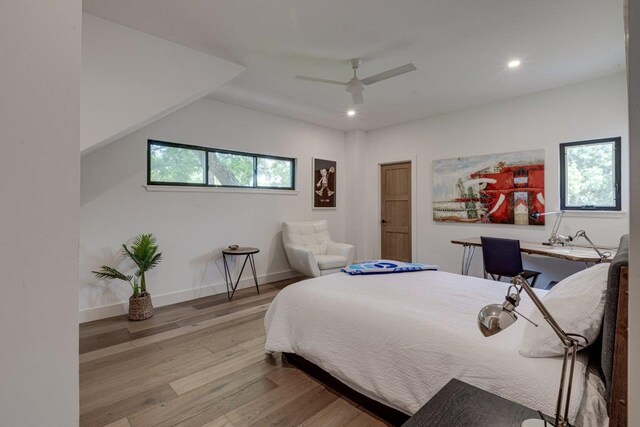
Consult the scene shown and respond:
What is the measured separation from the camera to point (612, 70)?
319 centimetres

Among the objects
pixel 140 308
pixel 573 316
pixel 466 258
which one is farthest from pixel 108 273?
pixel 466 258

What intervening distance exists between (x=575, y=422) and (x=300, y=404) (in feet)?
4.42

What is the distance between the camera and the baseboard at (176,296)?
3119 millimetres

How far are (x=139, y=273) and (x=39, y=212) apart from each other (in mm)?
3021

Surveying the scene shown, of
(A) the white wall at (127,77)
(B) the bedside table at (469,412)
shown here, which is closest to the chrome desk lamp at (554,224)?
(B) the bedside table at (469,412)

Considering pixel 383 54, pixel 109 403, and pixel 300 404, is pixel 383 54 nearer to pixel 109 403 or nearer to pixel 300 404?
pixel 300 404

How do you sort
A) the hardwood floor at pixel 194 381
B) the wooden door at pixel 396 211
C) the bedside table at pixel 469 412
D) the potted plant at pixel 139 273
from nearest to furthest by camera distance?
the bedside table at pixel 469 412
the hardwood floor at pixel 194 381
the potted plant at pixel 139 273
the wooden door at pixel 396 211

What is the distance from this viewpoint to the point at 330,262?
13.8 ft

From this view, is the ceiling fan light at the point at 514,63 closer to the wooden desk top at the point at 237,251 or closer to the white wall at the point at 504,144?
the white wall at the point at 504,144

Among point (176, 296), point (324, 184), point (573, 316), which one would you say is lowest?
point (176, 296)

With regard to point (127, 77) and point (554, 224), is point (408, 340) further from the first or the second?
point (554, 224)

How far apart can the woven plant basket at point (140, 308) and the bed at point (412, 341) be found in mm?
1660

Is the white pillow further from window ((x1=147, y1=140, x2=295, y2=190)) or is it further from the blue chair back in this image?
window ((x1=147, y1=140, x2=295, y2=190))

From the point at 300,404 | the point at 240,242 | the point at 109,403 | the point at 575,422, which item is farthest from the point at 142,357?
the point at 575,422
